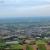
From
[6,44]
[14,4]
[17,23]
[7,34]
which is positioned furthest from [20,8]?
[6,44]

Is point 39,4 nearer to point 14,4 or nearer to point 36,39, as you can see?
point 14,4

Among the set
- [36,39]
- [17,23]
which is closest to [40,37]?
[36,39]

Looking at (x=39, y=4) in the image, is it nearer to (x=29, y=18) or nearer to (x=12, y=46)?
(x=29, y=18)

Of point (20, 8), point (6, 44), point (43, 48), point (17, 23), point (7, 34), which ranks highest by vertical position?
point (20, 8)

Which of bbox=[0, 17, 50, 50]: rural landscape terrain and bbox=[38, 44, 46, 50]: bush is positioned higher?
bbox=[0, 17, 50, 50]: rural landscape terrain

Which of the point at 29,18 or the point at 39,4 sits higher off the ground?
the point at 39,4

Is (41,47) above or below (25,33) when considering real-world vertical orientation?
below

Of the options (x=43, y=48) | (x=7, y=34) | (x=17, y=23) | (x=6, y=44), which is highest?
(x=17, y=23)

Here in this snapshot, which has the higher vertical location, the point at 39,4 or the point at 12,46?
the point at 39,4

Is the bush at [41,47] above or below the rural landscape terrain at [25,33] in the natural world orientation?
below
